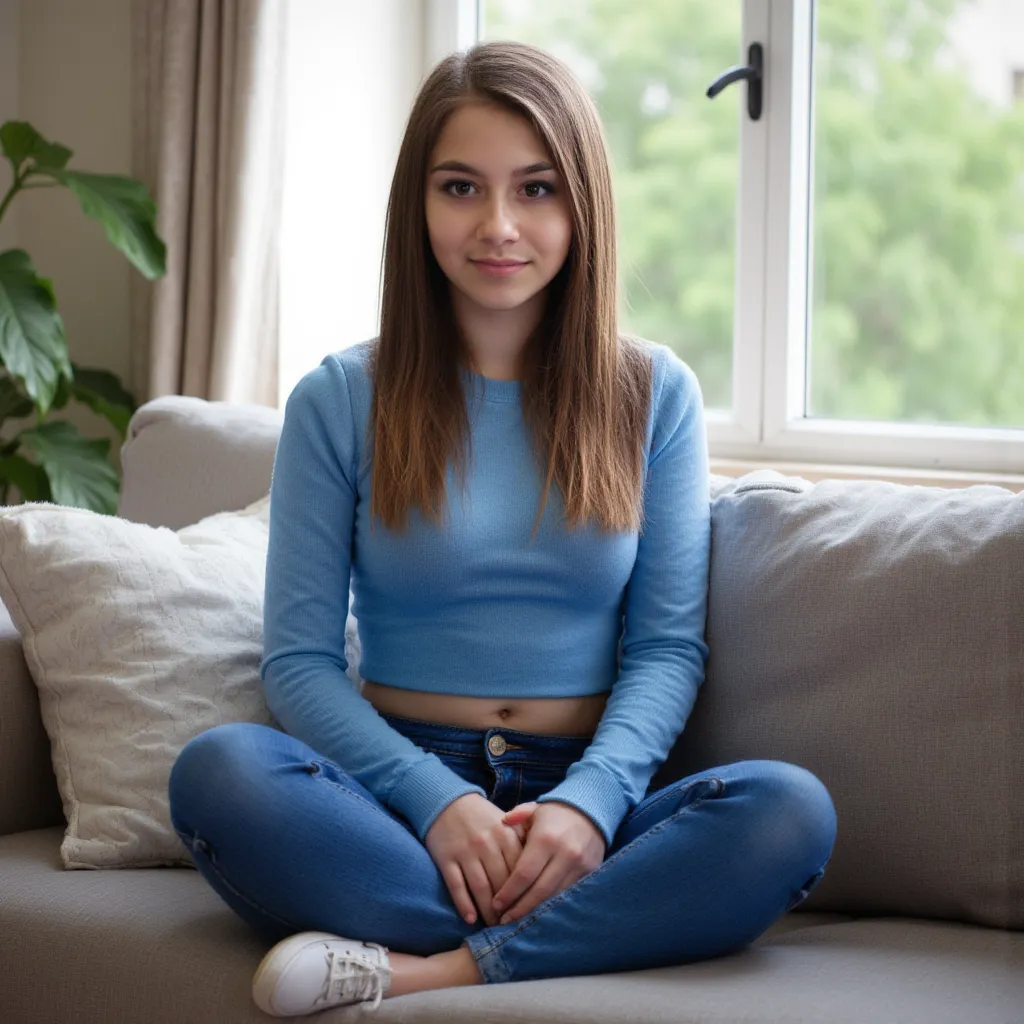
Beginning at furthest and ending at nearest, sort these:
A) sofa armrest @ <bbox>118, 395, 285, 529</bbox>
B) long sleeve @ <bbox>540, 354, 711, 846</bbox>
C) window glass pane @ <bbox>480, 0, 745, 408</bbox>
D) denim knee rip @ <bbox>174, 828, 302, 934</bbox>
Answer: window glass pane @ <bbox>480, 0, 745, 408</bbox>, sofa armrest @ <bbox>118, 395, 285, 529</bbox>, long sleeve @ <bbox>540, 354, 711, 846</bbox>, denim knee rip @ <bbox>174, 828, 302, 934</bbox>

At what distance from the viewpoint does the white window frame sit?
263 cm

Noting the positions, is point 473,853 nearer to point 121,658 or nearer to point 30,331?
point 121,658

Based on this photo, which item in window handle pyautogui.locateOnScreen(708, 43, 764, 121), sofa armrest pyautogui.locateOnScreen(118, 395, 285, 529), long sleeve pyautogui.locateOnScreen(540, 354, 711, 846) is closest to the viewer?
long sleeve pyautogui.locateOnScreen(540, 354, 711, 846)

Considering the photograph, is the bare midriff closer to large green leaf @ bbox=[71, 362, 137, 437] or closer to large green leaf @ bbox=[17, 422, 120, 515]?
large green leaf @ bbox=[17, 422, 120, 515]

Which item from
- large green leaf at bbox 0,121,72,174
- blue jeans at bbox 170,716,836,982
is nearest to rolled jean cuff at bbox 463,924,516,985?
blue jeans at bbox 170,716,836,982

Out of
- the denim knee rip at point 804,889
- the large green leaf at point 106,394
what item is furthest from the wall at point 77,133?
the denim knee rip at point 804,889

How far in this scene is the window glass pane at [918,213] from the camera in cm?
254

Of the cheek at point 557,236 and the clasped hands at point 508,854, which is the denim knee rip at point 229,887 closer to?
the clasped hands at point 508,854

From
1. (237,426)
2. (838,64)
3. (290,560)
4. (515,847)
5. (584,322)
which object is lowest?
(515,847)

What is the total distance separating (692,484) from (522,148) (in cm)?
44

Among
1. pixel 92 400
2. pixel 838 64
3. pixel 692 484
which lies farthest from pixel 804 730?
pixel 92 400

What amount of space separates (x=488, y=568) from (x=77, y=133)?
2081 millimetres

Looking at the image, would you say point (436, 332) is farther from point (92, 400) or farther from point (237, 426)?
point (92, 400)

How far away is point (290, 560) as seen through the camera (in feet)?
5.32
